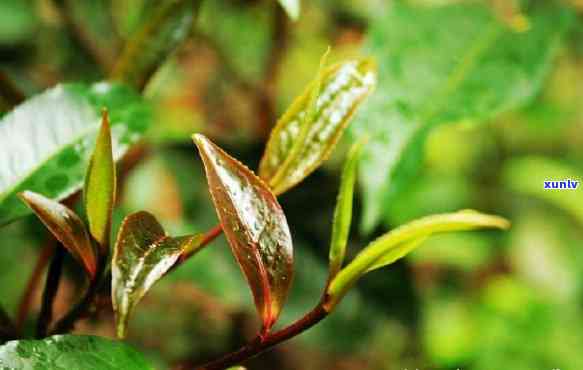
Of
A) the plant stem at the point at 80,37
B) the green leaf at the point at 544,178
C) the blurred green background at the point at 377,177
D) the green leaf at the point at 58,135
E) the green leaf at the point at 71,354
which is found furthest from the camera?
the green leaf at the point at 544,178

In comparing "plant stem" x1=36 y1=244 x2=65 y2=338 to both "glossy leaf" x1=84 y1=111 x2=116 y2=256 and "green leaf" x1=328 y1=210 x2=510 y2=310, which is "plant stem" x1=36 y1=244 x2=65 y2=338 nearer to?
"glossy leaf" x1=84 y1=111 x2=116 y2=256

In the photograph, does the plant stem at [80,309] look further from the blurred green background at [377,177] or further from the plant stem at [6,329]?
the blurred green background at [377,177]

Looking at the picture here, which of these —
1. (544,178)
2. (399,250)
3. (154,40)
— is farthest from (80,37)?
(544,178)

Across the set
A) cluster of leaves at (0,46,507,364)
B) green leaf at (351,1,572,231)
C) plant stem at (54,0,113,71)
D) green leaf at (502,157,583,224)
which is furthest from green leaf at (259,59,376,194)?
green leaf at (502,157,583,224)

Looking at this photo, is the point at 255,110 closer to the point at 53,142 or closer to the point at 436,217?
the point at 53,142

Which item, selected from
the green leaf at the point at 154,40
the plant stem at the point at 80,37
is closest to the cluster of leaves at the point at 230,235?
the green leaf at the point at 154,40
